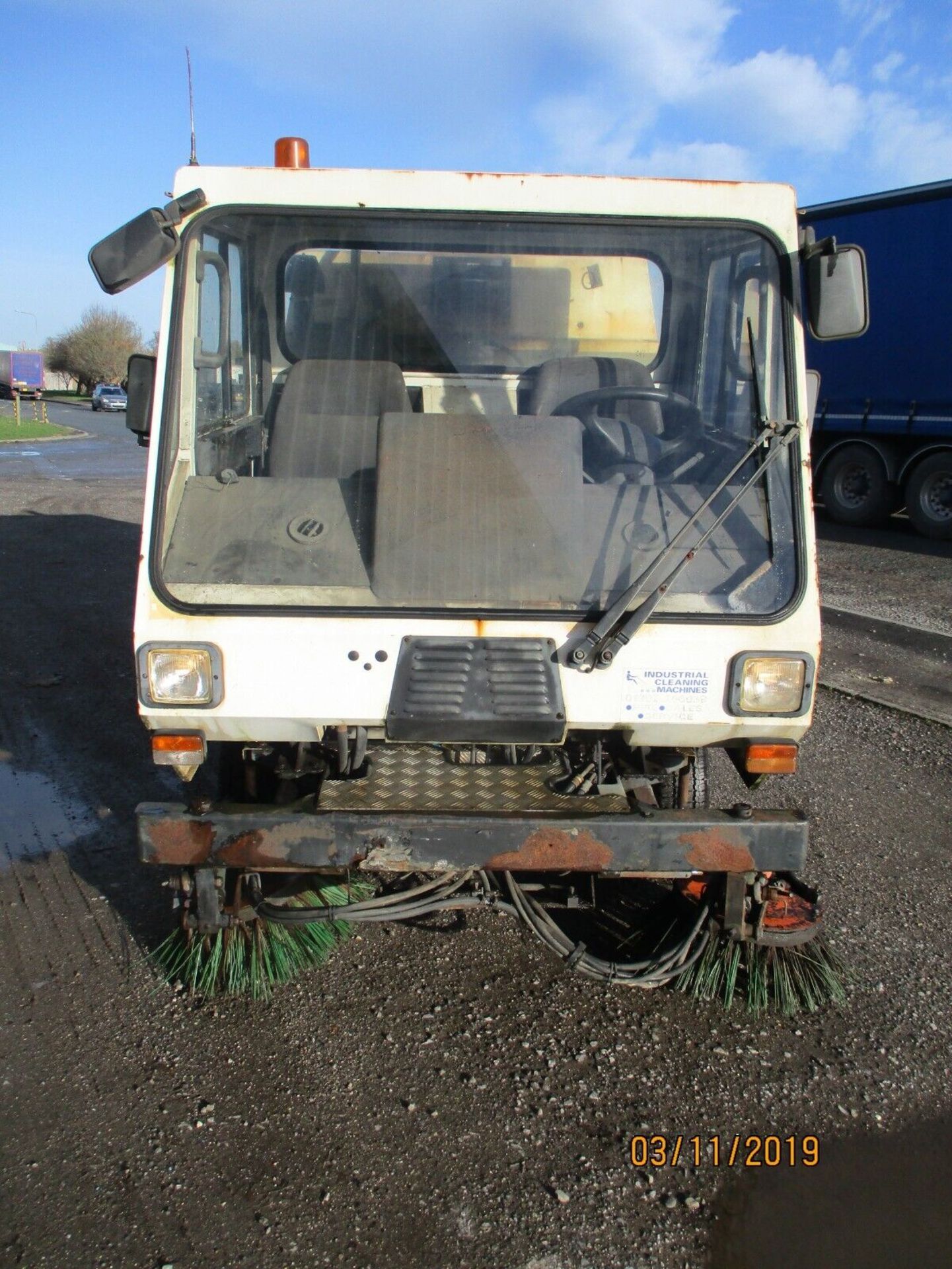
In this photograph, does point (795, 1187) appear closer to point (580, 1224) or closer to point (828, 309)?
point (580, 1224)

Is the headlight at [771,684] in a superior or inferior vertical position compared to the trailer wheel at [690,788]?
superior

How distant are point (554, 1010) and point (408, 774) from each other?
2.86 feet

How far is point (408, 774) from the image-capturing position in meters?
3.08

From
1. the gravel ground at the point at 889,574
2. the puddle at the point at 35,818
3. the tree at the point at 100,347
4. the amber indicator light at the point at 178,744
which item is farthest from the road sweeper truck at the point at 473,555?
the tree at the point at 100,347

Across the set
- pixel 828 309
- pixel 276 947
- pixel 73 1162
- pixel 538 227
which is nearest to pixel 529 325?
pixel 538 227

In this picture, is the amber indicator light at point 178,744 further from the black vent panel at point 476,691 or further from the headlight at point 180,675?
the black vent panel at point 476,691

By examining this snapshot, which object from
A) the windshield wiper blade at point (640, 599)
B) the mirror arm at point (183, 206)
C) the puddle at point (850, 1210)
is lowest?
the puddle at point (850, 1210)

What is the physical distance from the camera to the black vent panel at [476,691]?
2.71m

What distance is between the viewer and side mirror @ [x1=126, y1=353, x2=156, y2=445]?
3.03 m

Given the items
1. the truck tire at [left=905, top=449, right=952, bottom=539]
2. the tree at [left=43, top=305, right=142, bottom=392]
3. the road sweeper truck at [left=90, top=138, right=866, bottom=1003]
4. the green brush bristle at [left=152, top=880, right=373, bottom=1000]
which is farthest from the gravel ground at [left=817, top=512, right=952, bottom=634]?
the tree at [left=43, top=305, right=142, bottom=392]

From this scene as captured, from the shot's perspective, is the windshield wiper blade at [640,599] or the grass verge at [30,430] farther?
the grass verge at [30,430]

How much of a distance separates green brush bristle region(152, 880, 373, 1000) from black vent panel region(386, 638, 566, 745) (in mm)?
771
